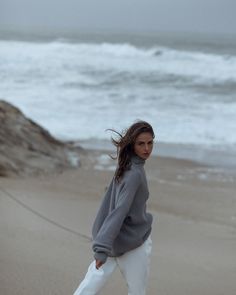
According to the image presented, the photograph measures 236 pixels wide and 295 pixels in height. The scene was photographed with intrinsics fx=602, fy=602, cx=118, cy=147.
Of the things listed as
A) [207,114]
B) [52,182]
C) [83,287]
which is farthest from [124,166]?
[207,114]

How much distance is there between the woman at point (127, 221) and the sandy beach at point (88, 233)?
2.61 ft

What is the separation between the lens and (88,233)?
4633mm

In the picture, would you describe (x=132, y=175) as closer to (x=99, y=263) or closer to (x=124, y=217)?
(x=124, y=217)

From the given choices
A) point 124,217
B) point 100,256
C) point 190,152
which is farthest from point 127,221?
point 190,152

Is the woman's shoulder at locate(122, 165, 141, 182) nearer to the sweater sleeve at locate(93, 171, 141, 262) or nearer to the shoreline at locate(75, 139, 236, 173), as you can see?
the sweater sleeve at locate(93, 171, 141, 262)

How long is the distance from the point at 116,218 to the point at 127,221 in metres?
0.10

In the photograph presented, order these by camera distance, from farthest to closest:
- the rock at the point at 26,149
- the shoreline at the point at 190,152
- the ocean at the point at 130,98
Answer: the ocean at the point at 130,98 < the shoreline at the point at 190,152 < the rock at the point at 26,149

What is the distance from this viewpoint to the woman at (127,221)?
8.23 ft

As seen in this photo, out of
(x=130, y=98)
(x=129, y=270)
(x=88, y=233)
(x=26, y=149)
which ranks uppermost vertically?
(x=130, y=98)

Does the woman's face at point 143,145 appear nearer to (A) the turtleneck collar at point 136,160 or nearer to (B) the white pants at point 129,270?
(A) the turtleneck collar at point 136,160

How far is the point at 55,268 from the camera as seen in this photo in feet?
12.0

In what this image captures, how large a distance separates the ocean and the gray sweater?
6.84 metres

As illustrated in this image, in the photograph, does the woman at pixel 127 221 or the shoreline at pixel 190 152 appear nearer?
the woman at pixel 127 221

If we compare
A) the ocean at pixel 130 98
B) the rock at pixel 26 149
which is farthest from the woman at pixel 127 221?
the ocean at pixel 130 98
